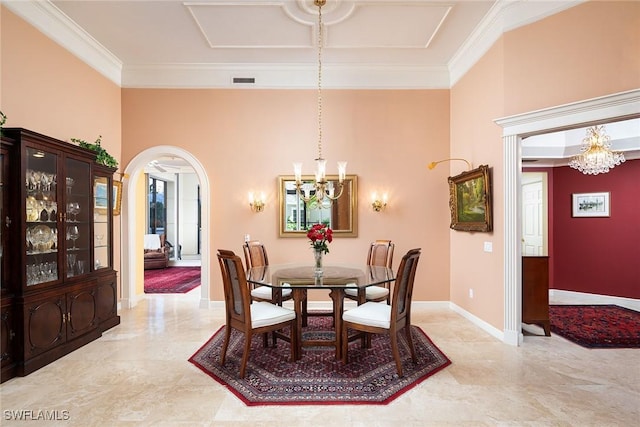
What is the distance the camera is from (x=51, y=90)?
3.87 meters

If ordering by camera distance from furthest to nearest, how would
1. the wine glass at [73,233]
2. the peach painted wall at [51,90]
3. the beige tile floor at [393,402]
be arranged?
the wine glass at [73,233] → the peach painted wall at [51,90] → the beige tile floor at [393,402]

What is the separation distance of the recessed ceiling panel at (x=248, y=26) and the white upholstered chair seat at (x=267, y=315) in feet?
10.5

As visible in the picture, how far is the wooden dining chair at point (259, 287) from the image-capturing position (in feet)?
12.6

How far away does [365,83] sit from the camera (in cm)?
516

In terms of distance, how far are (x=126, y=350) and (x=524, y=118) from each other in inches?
191

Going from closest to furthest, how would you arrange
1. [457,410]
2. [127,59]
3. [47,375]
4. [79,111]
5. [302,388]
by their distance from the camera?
[457,410] → [302,388] → [47,375] → [79,111] → [127,59]

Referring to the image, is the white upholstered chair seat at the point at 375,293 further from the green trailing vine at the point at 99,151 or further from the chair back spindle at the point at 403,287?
the green trailing vine at the point at 99,151

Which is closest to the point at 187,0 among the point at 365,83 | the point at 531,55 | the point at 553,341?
the point at 365,83

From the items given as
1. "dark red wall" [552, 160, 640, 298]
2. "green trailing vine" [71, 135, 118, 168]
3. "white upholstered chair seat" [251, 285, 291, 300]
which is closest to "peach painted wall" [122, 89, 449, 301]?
"green trailing vine" [71, 135, 118, 168]

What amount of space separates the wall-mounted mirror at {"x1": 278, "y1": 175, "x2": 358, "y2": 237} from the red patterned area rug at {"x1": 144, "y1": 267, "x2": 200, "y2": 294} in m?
2.85

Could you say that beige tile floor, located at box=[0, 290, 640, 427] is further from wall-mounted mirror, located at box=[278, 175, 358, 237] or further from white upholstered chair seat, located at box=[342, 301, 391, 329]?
wall-mounted mirror, located at box=[278, 175, 358, 237]

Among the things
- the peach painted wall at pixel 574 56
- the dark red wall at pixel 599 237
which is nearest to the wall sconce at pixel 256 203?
the peach painted wall at pixel 574 56

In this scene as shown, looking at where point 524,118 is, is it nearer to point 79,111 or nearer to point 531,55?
point 531,55

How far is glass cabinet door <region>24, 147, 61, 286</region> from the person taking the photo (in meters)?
3.14
